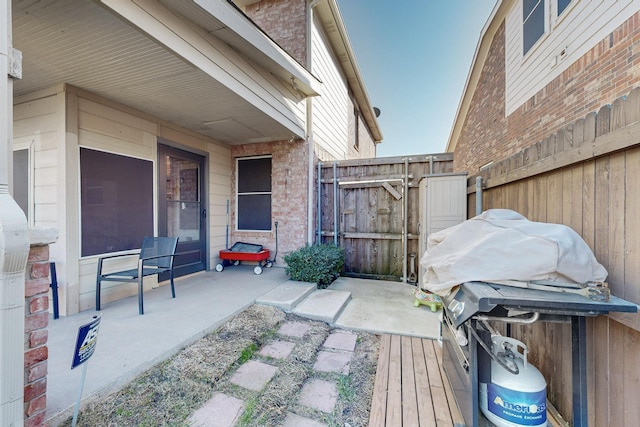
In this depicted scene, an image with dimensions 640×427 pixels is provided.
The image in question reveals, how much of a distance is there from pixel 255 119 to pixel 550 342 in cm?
406

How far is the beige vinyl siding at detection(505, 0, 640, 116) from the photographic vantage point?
282 cm

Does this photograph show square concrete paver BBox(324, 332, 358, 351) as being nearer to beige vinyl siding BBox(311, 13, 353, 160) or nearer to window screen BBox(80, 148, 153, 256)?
window screen BBox(80, 148, 153, 256)

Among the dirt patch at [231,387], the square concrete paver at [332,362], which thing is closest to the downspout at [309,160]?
the dirt patch at [231,387]

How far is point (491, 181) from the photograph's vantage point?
271 cm

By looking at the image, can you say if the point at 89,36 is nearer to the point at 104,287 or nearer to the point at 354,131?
the point at 104,287

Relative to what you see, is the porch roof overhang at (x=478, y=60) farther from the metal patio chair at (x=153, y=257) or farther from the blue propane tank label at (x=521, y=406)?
the metal patio chair at (x=153, y=257)

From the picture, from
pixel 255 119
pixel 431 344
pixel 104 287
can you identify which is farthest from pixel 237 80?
pixel 431 344

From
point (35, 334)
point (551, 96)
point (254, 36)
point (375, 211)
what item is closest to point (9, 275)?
point (35, 334)

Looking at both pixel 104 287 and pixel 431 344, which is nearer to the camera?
pixel 431 344

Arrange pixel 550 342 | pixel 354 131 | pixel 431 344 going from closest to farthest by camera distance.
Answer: pixel 550 342, pixel 431 344, pixel 354 131

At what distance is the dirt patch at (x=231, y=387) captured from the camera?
1596 millimetres

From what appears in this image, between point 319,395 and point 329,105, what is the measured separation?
5.81 metres

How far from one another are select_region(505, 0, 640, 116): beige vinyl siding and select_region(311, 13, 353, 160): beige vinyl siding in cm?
347

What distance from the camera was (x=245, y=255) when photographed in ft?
15.7
